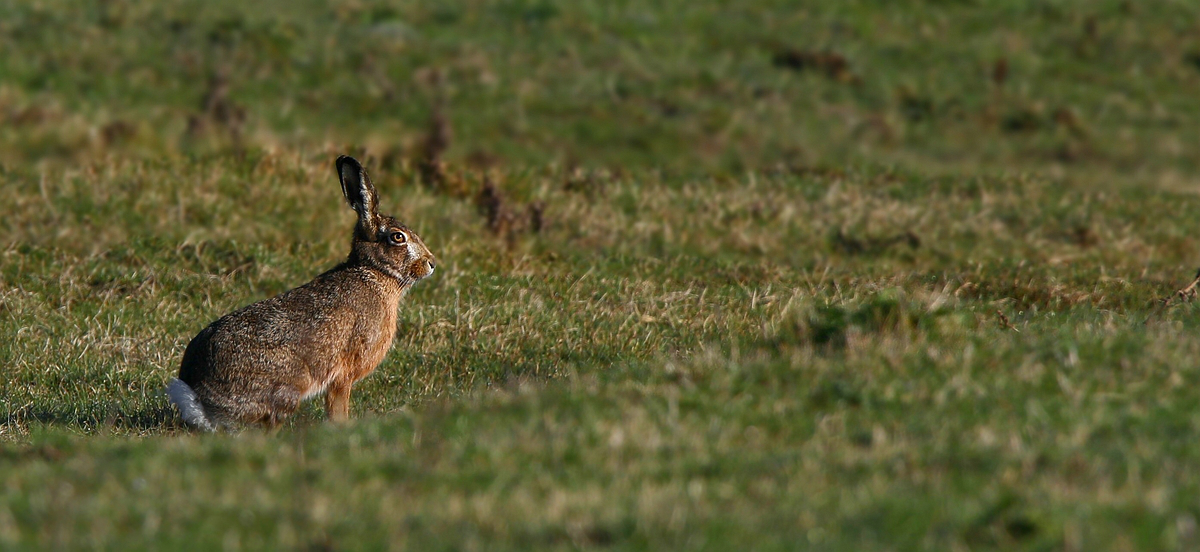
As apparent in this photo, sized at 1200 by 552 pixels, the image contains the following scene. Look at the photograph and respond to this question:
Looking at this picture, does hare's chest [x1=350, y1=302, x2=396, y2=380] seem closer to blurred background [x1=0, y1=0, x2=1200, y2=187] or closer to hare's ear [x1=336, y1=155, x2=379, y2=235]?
hare's ear [x1=336, y1=155, x2=379, y2=235]

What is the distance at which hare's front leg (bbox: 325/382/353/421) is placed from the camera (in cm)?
904

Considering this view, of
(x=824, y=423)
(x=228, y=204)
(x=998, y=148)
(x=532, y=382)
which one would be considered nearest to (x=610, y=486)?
(x=824, y=423)

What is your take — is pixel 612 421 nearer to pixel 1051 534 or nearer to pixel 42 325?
pixel 1051 534

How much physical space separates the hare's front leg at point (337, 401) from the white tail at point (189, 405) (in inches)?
30.5

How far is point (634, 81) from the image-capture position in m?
29.6

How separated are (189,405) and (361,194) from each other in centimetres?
204

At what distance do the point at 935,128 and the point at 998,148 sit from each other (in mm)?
1499

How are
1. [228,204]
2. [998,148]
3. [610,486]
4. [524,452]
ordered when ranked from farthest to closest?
1. [998,148]
2. [228,204]
3. [524,452]
4. [610,486]

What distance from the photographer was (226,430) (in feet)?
28.3

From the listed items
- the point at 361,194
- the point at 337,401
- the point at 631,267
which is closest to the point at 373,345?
the point at 337,401

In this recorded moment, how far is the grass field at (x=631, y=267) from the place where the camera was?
5527 millimetres

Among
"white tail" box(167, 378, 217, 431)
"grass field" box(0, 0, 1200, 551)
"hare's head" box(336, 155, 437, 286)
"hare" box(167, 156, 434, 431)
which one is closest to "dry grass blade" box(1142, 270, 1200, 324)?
"grass field" box(0, 0, 1200, 551)

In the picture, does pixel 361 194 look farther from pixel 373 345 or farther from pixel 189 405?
pixel 189 405

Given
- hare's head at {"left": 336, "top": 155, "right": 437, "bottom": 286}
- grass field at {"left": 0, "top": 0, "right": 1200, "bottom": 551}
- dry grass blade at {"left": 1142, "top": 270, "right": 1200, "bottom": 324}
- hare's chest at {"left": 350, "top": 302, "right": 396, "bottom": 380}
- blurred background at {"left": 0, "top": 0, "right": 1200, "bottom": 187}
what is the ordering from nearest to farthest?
grass field at {"left": 0, "top": 0, "right": 1200, "bottom": 551}, hare's chest at {"left": 350, "top": 302, "right": 396, "bottom": 380}, dry grass blade at {"left": 1142, "top": 270, "right": 1200, "bottom": 324}, hare's head at {"left": 336, "top": 155, "right": 437, "bottom": 286}, blurred background at {"left": 0, "top": 0, "right": 1200, "bottom": 187}
